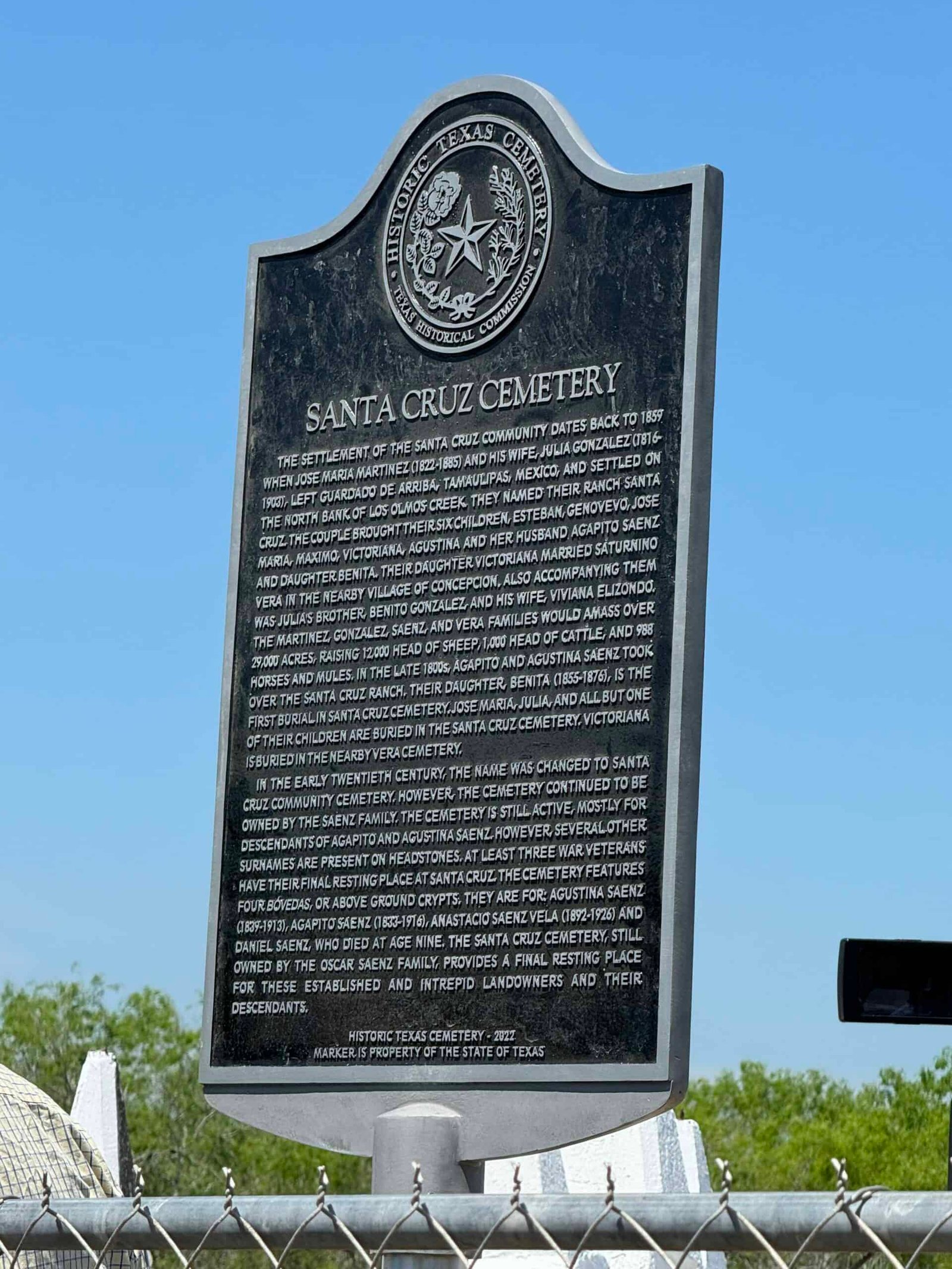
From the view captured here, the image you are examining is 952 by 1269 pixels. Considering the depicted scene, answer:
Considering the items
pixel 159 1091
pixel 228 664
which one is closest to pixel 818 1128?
pixel 159 1091

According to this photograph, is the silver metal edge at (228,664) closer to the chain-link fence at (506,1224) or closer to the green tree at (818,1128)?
the chain-link fence at (506,1224)

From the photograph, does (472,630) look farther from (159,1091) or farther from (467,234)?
(159,1091)

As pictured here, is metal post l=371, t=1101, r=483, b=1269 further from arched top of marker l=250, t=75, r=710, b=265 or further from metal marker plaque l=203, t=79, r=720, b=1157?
arched top of marker l=250, t=75, r=710, b=265

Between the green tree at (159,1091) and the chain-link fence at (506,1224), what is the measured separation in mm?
40878

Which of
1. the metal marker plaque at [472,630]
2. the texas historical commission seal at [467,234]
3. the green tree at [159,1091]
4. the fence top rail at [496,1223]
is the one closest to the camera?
the fence top rail at [496,1223]

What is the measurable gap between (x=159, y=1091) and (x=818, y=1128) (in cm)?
1716

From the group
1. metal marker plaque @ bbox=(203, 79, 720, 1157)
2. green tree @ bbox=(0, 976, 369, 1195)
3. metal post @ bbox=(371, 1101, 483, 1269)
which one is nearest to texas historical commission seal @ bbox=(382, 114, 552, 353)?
metal marker plaque @ bbox=(203, 79, 720, 1157)

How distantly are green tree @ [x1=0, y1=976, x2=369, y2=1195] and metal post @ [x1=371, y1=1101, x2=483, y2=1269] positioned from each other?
3789cm

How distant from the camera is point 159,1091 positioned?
46125 millimetres

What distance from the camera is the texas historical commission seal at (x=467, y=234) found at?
723 cm

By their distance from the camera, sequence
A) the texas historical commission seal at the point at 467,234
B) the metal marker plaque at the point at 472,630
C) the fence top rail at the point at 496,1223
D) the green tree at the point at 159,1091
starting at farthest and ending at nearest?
1. the green tree at the point at 159,1091
2. the texas historical commission seal at the point at 467,234
3. the metal marker plaque at the point at 472,630
4. the fence top rail at the point at 496,1223

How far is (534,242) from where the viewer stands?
284 inches

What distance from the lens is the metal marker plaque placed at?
254 inches

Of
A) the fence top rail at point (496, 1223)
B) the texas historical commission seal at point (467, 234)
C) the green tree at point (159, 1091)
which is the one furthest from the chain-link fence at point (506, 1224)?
the green tree at point (159, 1091)
